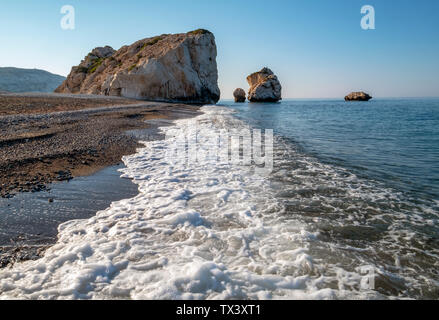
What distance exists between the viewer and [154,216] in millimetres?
4152

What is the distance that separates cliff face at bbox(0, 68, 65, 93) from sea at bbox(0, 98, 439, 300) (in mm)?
92998

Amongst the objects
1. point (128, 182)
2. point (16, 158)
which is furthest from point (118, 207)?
point (16, 158)

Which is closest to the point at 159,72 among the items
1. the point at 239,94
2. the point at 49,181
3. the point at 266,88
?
the point at 49,181

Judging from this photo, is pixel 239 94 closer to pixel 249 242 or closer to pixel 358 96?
pixel 358 96

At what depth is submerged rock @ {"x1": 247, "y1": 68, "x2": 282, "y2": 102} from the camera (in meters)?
82.9

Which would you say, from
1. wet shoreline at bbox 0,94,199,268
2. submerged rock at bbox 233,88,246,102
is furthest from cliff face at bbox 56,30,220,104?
submerged rock at bbox 233,88,246,102

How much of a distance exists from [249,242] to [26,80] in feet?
347

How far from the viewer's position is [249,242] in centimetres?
349

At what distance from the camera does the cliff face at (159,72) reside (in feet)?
134

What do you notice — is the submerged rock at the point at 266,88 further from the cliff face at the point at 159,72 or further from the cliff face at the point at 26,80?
the cliff face at the point at 26,80
